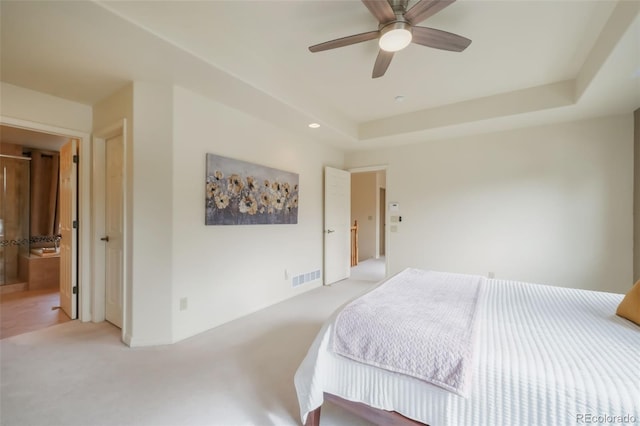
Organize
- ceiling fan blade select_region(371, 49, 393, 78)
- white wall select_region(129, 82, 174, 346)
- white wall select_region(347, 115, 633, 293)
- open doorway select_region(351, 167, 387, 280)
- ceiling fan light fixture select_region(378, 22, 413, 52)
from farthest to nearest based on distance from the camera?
open doorway select_region(351, 167, 387, 280) → white wall select_region(347, 115, 633, 293) → white wall select_region(129, 82, 174, 346) → ceiling fan blade select_region(371, 49, 393, 78) → ceiling fan light fixture select_region(378, 22, 413, 52)

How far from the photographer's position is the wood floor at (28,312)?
2689 mm

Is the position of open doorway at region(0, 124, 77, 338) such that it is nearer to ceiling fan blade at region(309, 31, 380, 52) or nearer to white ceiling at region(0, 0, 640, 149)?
white ceiling at region(0, 0, 640, 149)

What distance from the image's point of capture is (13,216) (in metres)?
4.16

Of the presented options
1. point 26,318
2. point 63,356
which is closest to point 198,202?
point 63,356

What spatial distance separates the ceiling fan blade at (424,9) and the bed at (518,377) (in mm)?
1786

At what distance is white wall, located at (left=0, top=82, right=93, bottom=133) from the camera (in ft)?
7.73

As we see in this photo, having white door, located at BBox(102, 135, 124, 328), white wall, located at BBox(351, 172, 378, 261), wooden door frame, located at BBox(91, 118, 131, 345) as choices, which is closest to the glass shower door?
Answer: wooden door frame, located at BBox(91, 118, 131, 345)

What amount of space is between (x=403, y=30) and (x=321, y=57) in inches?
36.1

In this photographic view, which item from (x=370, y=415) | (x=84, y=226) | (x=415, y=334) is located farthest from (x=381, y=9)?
(x=84, y=226)

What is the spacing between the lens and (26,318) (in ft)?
9.55

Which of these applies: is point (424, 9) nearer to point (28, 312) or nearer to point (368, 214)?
point (28, 312)

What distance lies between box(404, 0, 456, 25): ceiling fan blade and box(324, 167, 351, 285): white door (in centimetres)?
276

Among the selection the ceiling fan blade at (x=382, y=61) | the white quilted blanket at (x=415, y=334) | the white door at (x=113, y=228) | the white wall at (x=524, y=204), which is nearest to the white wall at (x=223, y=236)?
the white door at (x=113, y=228)

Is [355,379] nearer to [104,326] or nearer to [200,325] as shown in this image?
[200,325]
